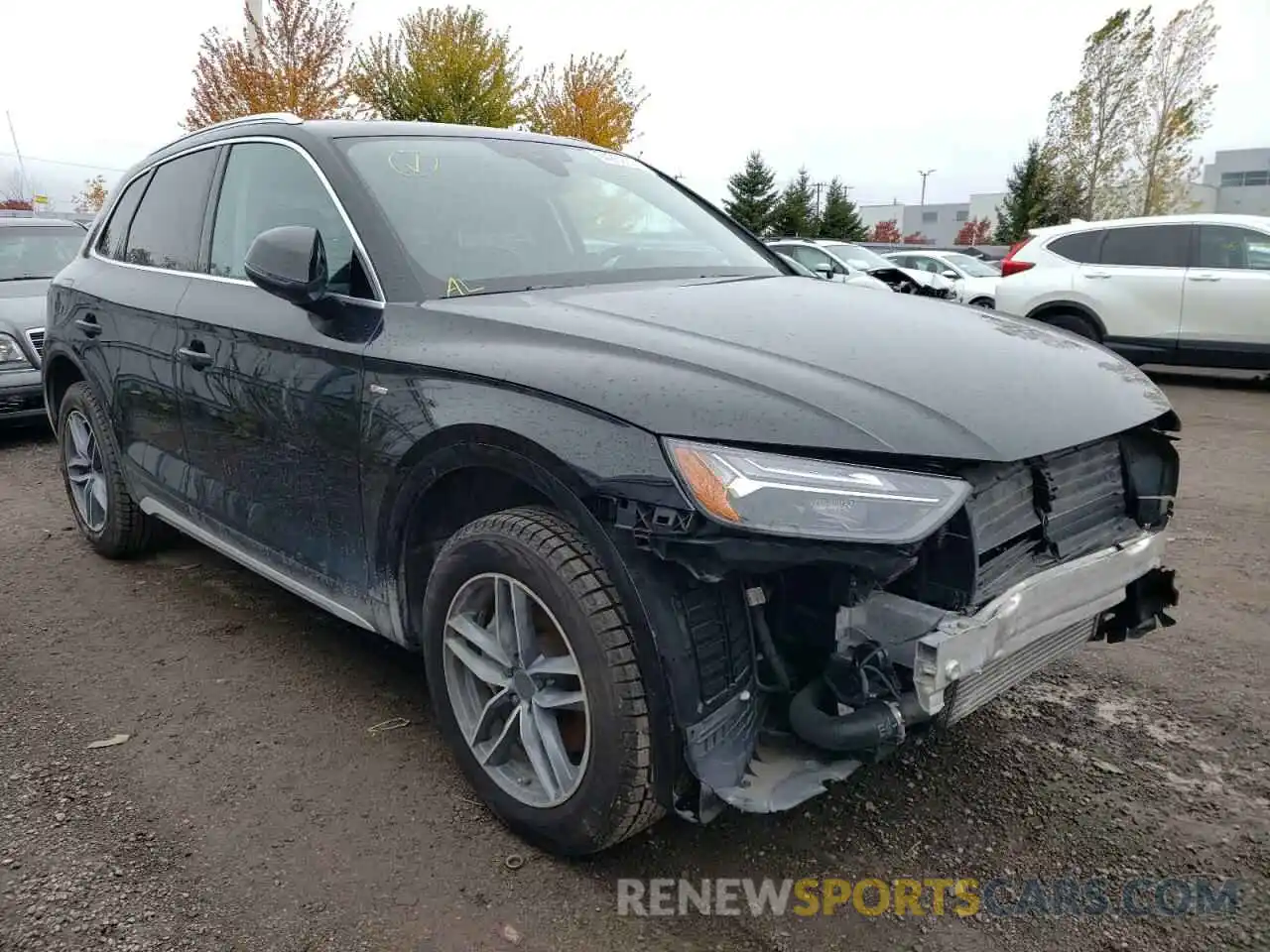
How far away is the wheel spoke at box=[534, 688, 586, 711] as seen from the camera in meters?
2.16

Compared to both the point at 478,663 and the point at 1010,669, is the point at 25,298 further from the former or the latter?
the point at 1010,669

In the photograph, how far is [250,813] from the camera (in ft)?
8.25

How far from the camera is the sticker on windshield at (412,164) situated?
2.92m

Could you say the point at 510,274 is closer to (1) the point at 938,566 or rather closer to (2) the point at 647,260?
(2) the point at 647,260

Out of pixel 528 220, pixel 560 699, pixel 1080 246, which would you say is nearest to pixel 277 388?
pixel 528 220

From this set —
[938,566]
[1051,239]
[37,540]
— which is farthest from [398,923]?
[1051,239]

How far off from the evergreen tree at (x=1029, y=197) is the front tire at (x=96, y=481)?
34.4 meters

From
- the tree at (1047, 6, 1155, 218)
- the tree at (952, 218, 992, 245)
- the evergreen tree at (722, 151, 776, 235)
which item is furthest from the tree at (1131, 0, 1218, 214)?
the tree at (952, 218, 992, 245)

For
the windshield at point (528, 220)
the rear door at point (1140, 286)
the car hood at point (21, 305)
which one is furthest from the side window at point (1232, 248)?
the car hood at point (21, 305)

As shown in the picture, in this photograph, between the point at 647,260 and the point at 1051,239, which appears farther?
the point at 1051,239

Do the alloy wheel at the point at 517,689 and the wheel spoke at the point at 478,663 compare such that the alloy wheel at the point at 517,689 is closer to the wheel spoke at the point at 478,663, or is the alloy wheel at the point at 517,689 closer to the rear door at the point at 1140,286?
the wheel spoke at the point at 478,663

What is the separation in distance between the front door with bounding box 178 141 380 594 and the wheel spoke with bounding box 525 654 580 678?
0.71 metres

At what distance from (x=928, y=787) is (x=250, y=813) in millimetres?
1810

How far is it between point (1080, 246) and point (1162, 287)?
37.6 inches
